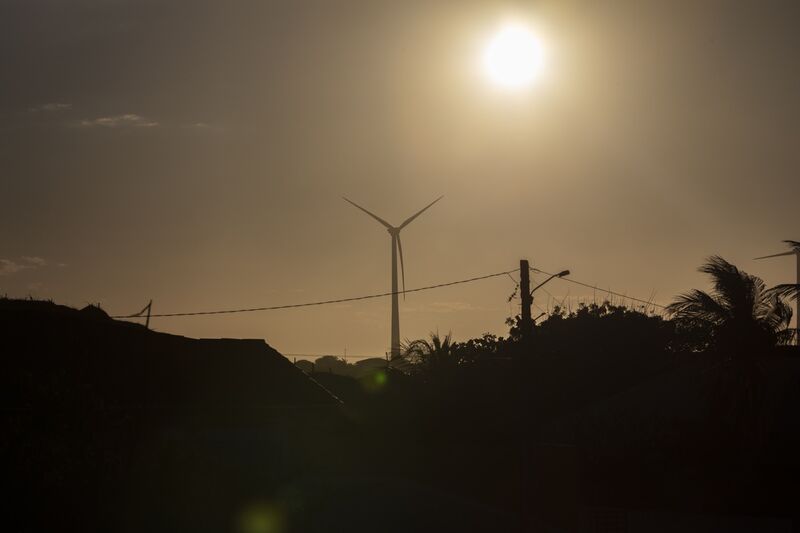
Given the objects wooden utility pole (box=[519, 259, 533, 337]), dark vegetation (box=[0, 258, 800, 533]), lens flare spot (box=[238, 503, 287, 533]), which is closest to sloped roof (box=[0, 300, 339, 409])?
dark vegetation (box=[0, 258, 800, 533])

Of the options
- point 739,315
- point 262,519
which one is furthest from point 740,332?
point 262,519

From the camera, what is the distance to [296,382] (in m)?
40.1

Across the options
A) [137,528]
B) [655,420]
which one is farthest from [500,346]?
[137,528]

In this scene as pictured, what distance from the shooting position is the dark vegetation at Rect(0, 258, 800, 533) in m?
25.2

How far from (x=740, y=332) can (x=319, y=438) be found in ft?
65.0

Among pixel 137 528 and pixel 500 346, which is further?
pixel 500 346

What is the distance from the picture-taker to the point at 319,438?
44.1 meters

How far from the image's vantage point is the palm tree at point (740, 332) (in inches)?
1367

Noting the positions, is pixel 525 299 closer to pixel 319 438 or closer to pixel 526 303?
pixel 526 303

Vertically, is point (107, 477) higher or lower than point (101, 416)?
lower

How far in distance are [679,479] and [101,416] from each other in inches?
829

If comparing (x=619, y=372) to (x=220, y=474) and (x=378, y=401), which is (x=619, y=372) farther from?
(x=220, y=474)

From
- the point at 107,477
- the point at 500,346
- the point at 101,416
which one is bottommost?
the point at 107,477

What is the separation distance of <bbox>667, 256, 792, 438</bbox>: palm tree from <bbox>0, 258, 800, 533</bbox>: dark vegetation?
6 cm
